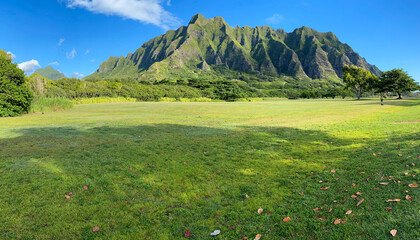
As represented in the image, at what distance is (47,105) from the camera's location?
38.1 metres

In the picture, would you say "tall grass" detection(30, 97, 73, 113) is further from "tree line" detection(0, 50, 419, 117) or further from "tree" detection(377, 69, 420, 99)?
"tree" detection(377, 69, 420, 99)

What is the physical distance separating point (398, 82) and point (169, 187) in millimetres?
91582

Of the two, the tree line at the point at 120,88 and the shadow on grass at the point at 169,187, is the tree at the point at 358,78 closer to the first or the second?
the tree line at the point at 120,88

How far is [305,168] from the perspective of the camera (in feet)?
27.1

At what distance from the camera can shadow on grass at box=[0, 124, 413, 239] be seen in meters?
4.65

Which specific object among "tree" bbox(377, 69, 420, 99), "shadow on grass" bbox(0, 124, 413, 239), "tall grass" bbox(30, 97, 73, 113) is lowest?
"shadow on grass" bbox(0, 124, 413, 239)

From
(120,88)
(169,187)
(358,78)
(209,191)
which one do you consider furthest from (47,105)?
(358,78)

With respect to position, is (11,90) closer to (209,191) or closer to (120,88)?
(209,191)

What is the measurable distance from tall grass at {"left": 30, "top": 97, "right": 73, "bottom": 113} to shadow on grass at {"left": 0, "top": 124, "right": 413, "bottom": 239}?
93.4 ft

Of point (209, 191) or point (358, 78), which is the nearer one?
point (209, 191)

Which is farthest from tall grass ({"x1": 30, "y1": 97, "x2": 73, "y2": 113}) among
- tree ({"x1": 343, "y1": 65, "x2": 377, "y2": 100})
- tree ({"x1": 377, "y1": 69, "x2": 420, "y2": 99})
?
tree ({"x1": 377, "y1": 69, "x2": 420, "y2": 99})

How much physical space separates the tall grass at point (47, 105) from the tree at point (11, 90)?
14.2 feet

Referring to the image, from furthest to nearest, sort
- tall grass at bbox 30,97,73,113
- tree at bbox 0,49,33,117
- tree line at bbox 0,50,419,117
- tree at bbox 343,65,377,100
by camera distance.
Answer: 1. tree at bbox 343,65,377,100
2. tall grass at bbox 30,97,73,113
3. tree line at bbox 0,50,419,117
4. tree at bbox 0,49,33,117

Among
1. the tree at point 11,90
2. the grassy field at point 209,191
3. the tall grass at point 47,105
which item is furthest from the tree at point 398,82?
the tree at point 11,90
